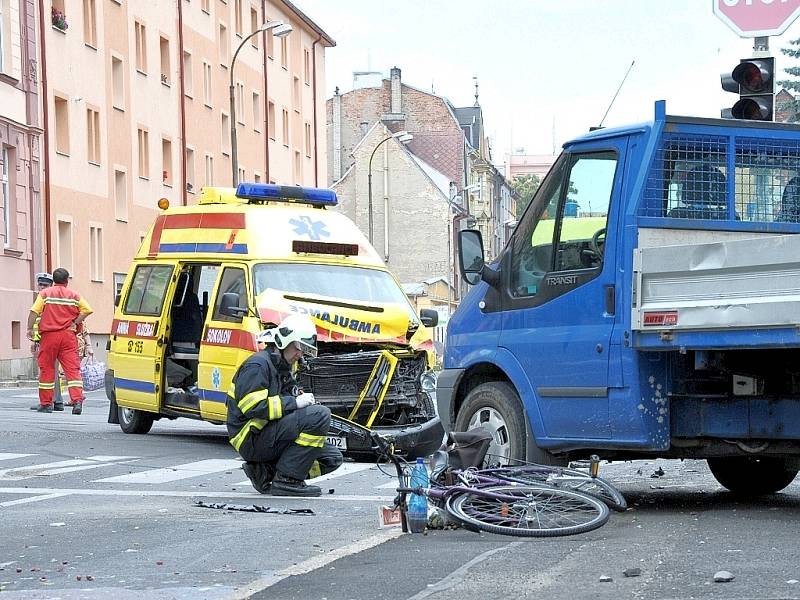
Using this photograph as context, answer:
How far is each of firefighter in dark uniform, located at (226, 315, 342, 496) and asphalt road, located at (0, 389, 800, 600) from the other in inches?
10.3

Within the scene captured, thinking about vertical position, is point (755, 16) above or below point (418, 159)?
below

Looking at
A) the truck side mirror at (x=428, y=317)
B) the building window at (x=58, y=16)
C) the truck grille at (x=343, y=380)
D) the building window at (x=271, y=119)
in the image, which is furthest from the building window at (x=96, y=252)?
the truck grille at (x=343, y=380)

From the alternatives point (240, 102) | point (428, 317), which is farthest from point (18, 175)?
point (428, 317)

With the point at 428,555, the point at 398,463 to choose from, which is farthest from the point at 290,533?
the point at 428,555

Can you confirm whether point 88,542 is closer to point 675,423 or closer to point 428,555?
point 428,555

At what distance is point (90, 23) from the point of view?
4122 centimetres

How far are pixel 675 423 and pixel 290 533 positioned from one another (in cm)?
248

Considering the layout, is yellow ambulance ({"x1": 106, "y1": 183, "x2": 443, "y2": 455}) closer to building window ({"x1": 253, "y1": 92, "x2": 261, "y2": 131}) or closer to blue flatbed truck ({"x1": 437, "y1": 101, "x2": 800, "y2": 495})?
blue flatbed truck ({"x1": 437, "y1": 101, "x2": 800, "y2": 495})

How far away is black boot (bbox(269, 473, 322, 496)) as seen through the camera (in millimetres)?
11445

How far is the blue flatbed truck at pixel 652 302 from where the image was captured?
9031 millimetres

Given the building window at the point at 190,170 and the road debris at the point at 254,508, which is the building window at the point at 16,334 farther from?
the road debris at the point at 254,508

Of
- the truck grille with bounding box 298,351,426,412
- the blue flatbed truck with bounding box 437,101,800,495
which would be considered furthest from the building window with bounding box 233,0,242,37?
the blue flatbed truck with bounding box 437,101,800,495

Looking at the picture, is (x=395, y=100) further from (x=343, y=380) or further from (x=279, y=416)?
(x=279, y=416)

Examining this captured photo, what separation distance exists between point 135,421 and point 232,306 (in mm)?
3445
